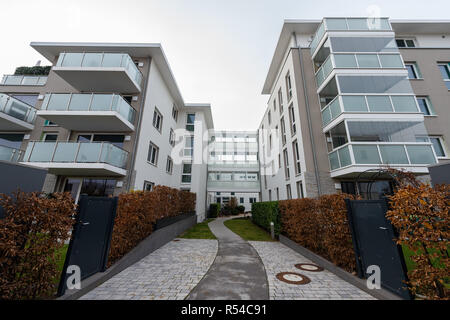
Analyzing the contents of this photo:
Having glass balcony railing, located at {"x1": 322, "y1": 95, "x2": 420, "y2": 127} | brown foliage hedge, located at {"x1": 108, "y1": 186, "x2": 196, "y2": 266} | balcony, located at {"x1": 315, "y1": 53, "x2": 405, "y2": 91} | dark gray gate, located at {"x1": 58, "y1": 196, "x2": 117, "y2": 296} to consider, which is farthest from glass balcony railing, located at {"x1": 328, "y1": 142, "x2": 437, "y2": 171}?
dark gray gate, located at {"x1": 58, "y1": 196, "x2": 117, "y2": 296}

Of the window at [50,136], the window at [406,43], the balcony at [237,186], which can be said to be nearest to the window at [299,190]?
the balcony at [237,186]

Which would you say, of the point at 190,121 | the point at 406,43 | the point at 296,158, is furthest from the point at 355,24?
the point at 190,121

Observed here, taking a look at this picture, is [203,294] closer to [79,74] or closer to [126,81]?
[126,81]

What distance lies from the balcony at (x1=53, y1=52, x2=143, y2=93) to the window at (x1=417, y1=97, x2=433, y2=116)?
2064 cm

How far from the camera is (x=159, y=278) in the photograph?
4.27m

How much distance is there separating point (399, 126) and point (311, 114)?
17.3ft

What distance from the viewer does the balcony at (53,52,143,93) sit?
10289mm

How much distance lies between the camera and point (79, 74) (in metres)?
10.6

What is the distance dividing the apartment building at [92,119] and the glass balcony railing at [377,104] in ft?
42.6

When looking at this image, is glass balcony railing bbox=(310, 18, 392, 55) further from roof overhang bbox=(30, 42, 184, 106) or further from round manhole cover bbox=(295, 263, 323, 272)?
round manhole cover bbox=(295, 263, 323, 272)

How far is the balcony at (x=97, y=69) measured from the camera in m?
10.3

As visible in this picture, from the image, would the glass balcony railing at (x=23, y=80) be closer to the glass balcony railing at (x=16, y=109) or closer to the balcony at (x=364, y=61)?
the glass balcony railing at (x=16, y=109)

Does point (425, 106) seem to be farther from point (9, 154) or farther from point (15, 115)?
point (15, 115)

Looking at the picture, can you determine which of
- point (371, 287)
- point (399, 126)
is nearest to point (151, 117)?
point (371, 287)
